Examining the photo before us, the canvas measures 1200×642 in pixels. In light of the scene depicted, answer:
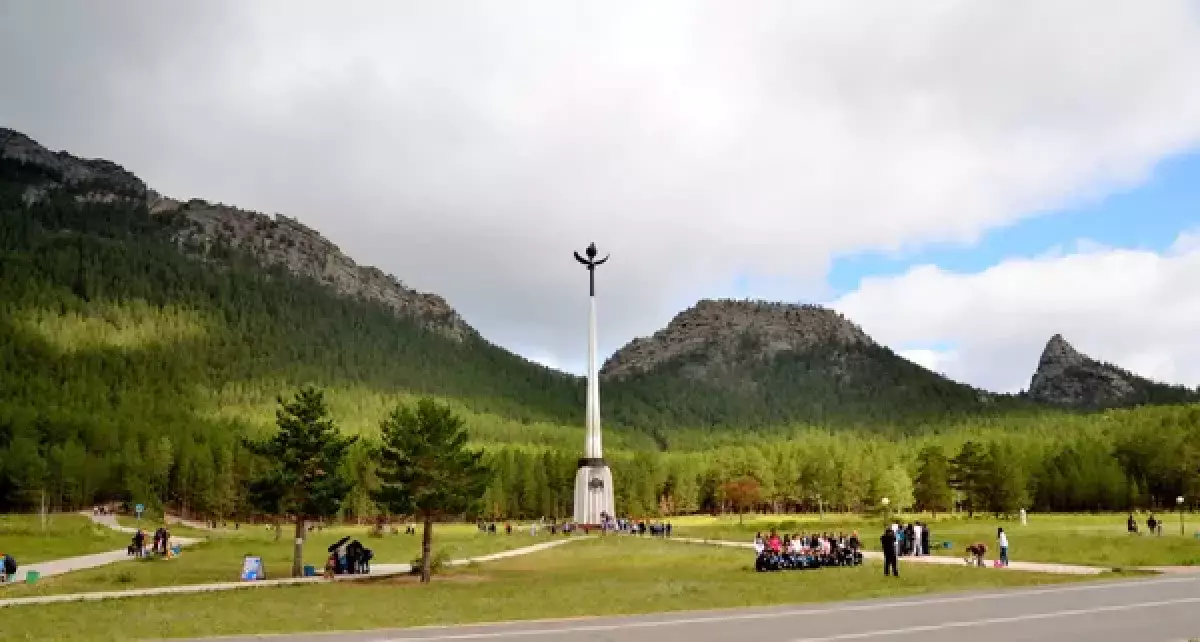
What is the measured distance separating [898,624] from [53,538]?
223ft

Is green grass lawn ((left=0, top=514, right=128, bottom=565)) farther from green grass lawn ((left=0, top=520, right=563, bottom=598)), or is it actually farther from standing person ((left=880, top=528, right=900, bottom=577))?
standing person ((left=880, top=528, right=900, bottom=577))

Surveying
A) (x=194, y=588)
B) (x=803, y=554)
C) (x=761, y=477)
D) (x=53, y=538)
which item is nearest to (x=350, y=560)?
(x=194, y=588)

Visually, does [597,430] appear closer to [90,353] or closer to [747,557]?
[747,557]

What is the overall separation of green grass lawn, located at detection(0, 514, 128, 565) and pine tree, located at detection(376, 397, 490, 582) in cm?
2398

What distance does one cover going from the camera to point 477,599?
28.5m

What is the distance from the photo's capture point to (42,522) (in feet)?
273

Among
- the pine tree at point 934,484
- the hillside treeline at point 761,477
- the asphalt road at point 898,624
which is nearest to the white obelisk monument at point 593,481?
the hillside treeline at point 761,477

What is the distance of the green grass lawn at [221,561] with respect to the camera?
1449 inches

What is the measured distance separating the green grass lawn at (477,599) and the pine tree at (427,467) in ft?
A: 11.5

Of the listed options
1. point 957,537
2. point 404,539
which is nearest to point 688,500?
point 404,539

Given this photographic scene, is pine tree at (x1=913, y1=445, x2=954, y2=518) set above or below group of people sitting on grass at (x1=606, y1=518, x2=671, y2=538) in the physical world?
above

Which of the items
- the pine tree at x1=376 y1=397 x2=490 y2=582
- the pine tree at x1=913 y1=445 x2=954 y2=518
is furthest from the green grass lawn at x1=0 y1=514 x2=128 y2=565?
the pine tree at x1=913 y1=445 x2=954 y2=518

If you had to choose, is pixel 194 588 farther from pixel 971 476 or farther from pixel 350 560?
pixel 971 476

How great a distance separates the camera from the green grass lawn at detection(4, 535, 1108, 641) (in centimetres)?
2195
